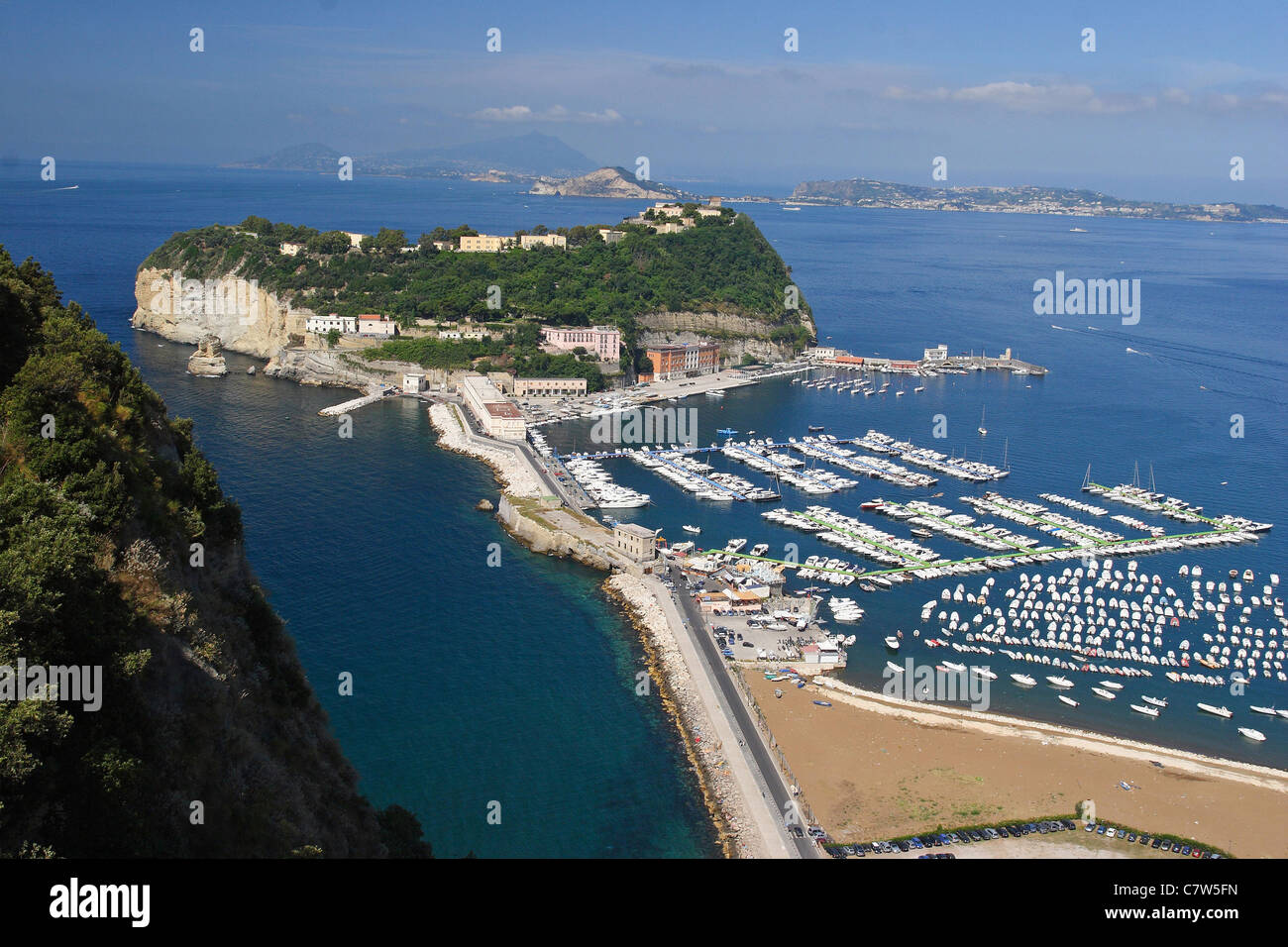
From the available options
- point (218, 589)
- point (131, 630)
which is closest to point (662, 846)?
point (218, 589)

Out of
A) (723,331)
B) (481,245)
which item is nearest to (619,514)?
(723,331)

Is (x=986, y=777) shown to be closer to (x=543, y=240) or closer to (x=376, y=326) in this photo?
(x=376, y=326)

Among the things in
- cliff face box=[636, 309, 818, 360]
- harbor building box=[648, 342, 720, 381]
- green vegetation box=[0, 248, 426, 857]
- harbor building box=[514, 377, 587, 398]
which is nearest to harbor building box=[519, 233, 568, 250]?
cliff face box=[636, 309, 818, 360]

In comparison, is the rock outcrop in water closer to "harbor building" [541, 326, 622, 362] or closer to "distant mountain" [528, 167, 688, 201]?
"harbor building" [541, 326, 622, 362]

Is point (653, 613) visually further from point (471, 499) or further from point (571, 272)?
point (571, 272)

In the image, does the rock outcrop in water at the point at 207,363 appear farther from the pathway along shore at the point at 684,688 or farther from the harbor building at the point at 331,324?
the pathway along shore at the point at 684,688

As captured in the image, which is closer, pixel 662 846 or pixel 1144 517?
pixel 662 846
